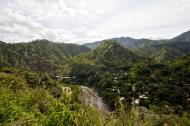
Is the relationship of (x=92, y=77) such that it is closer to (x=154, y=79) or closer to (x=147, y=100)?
(x=154, y=79)

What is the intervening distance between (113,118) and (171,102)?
281 feet

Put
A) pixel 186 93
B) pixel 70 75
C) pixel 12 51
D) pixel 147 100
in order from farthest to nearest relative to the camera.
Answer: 1. pixel 12 51
2. pixel 70 75
3. pixel 186 93
4. pixel 147 100

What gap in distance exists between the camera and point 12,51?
198625 mm

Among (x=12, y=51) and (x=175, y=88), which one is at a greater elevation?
(x=12, y=51)

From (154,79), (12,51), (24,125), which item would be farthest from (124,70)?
(24,125)

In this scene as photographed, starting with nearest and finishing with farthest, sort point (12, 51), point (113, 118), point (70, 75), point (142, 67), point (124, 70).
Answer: point (113, 118) < point (142, 67) < point (124, 70) < point (70, 75) < point (12, 51)

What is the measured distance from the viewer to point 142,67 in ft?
434

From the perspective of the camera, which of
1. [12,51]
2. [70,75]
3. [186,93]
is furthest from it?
[12,51]

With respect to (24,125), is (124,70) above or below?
below

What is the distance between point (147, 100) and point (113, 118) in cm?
8212

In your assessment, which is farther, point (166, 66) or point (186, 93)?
point (166, 66)

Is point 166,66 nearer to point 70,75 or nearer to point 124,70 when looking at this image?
point 124,70

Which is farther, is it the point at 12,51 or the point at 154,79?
the point at 12,51

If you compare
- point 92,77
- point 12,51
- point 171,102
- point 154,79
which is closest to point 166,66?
point 154,79
